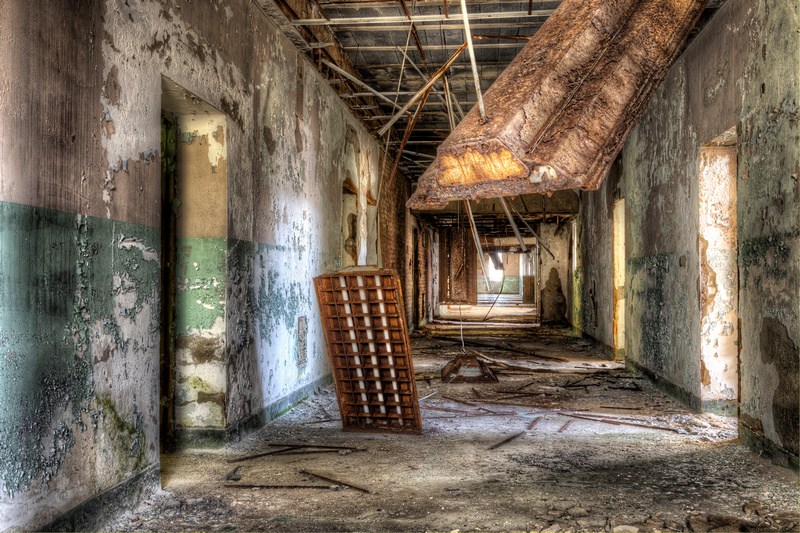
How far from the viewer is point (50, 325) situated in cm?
264

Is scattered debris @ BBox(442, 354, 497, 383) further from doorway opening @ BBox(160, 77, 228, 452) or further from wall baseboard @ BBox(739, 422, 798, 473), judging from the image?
doorway opening @ BBox(160, 77, 228, 452)

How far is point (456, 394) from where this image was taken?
657cm

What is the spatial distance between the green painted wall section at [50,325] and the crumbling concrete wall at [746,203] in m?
4.09

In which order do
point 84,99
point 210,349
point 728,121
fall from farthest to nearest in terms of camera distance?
1. point 728,121
2. point 210,349
3. point 84,99

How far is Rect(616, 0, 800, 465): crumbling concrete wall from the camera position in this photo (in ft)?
12.2

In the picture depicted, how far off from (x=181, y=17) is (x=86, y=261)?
1860 millimetres

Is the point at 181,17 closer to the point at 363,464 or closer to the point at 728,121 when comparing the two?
the point at 363,464

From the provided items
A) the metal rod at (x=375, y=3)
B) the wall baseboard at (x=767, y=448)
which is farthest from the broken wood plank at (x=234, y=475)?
the metal rod at (x=375, y=3)

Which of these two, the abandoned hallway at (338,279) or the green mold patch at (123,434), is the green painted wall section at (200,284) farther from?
the green mold patch at (123,434)

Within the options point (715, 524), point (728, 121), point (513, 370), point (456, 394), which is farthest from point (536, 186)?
point (513, 370)

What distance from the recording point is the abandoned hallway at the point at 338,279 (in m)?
2.75

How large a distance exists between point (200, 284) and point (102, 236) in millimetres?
1416

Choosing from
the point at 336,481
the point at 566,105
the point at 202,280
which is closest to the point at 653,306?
the point at 566,105

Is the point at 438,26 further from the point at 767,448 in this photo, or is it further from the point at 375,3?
the point at 767,448
